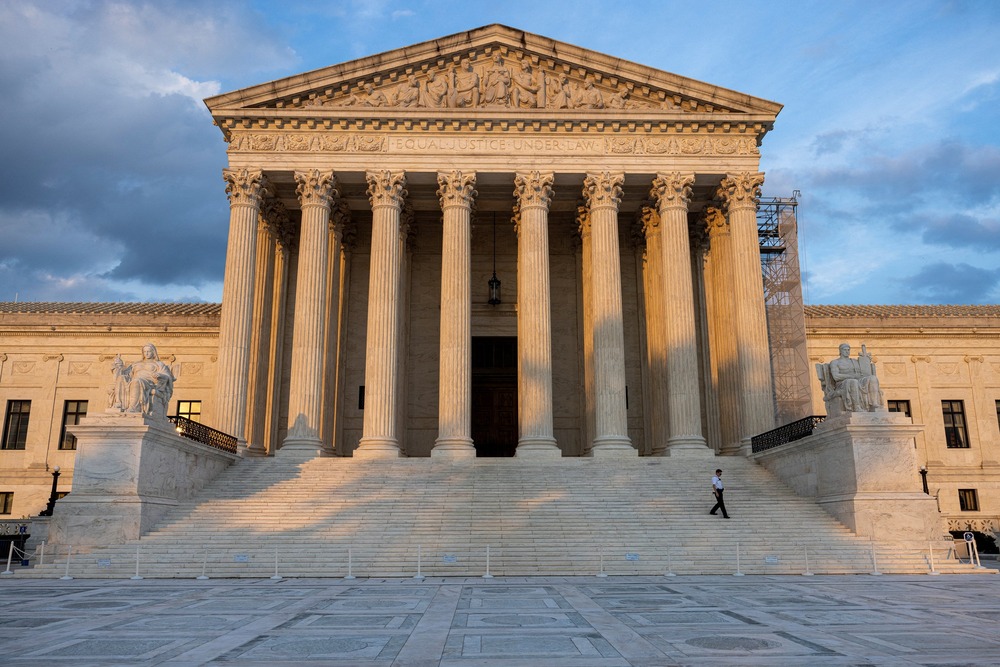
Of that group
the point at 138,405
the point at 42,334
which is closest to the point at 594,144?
the point at 138,405

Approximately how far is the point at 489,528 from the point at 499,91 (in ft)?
60.2

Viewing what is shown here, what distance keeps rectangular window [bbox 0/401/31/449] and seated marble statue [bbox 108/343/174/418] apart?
62.6 feet

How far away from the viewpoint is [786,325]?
129ft

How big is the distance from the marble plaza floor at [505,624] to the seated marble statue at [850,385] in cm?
741

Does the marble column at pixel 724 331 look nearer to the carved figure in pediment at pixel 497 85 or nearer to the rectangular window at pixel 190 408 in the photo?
the carved figure in pediment at pixel 497 85

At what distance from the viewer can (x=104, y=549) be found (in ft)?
65.5

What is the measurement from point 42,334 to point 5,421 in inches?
175

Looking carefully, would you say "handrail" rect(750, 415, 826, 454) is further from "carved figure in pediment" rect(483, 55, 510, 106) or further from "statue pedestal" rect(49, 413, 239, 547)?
"statue pedestal" rect(49, 413, 239, 547)

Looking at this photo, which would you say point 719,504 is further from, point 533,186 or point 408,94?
point 408,94

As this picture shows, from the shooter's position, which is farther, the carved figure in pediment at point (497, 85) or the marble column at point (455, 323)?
the carved figure in pediment at point (497, 85)

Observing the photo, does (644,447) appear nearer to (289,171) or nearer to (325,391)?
(325,391)

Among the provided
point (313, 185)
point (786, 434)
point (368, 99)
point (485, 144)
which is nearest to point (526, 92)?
point (485, 144)

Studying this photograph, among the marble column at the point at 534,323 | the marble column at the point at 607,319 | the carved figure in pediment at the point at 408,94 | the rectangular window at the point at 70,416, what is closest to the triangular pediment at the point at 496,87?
the carved figure in pediment at the point at 408,94

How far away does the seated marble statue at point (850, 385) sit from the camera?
22.2 metres
